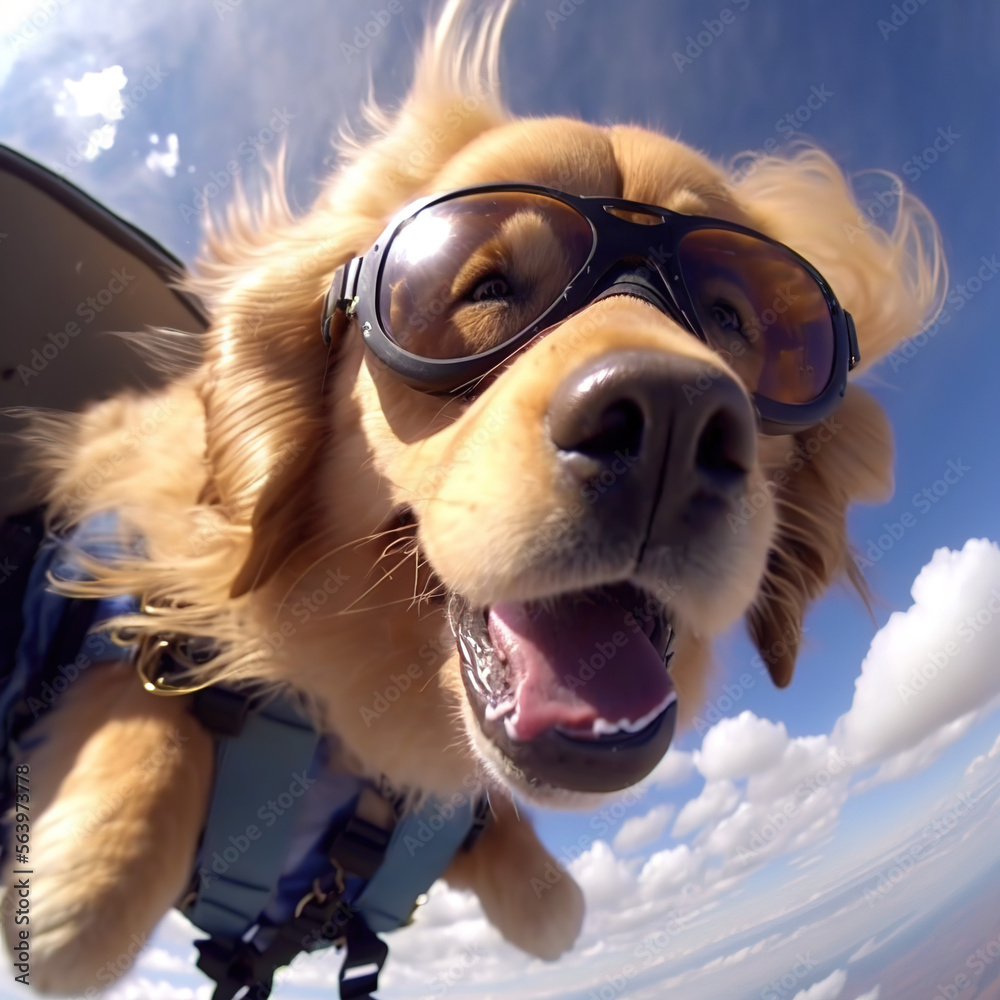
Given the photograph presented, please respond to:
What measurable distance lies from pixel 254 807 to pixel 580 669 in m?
1.07

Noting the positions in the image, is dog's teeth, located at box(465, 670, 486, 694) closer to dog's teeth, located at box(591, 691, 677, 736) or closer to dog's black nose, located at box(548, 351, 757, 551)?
dog's teeth, located at box(591, 691, 677, 736)

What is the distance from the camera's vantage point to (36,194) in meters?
2.42

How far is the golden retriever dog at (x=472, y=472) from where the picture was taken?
1.15m

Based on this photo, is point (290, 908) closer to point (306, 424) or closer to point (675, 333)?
point (306, 424)

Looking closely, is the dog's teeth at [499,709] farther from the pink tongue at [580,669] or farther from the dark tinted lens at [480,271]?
the dark tinted lens at [480,271]

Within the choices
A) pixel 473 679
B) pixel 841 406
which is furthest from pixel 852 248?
pixel 473 679

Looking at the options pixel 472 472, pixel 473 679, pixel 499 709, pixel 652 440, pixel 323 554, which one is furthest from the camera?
pixel 323 554

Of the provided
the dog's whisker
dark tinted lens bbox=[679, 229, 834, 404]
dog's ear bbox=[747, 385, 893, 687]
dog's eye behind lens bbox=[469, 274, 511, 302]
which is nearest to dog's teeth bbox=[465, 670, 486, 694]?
the dog's whisker

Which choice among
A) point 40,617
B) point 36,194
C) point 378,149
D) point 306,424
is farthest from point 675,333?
point 36,194

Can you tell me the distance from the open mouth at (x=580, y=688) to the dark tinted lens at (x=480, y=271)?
0.64 metres

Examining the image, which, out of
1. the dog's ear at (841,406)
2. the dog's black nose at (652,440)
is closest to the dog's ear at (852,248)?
the dog's ear at (841,406)

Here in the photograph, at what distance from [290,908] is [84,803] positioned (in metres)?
0.95

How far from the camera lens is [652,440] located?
1.04 meters

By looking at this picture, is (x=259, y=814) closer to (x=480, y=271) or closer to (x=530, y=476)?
(x=530, y=476)
